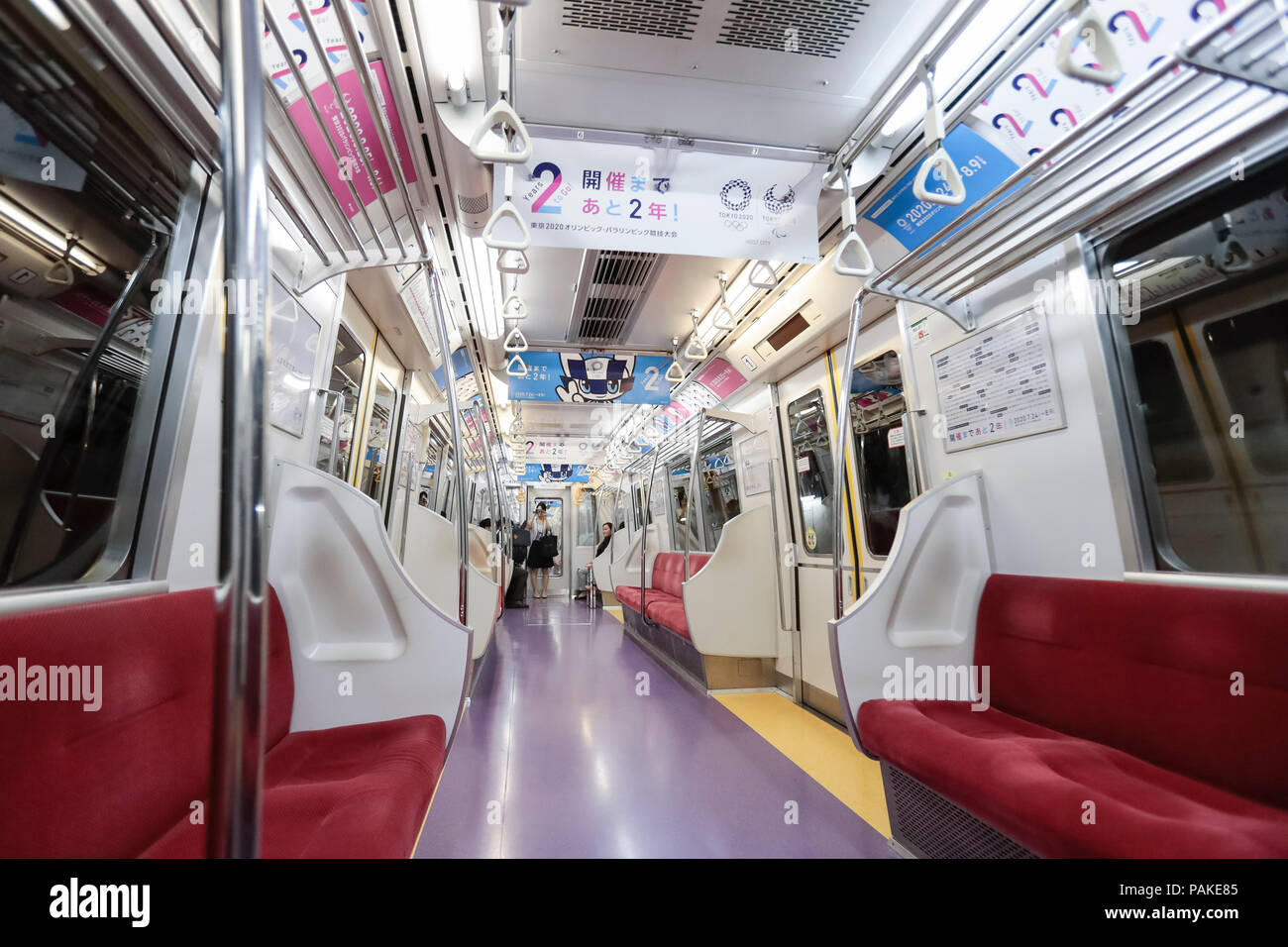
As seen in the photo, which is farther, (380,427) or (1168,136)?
(380,427)

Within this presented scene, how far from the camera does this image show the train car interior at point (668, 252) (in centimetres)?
117

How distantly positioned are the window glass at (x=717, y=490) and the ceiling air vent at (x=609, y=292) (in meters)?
1.79

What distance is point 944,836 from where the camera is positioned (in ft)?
6.16

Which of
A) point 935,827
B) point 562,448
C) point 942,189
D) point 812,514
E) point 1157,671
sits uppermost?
point 562,448

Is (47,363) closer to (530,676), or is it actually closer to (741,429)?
(530,676)

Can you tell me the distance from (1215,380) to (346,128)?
10.9 feet

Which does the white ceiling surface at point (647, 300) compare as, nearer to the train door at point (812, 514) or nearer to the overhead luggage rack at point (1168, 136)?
the train door at point (812, 514)

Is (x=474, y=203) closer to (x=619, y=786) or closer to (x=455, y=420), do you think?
(x=455, y=420)

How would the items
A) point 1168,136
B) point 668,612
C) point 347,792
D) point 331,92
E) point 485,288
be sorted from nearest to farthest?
point 347,792 → point 1168,136 → point 331,92 → point 485,288 → point 668,612

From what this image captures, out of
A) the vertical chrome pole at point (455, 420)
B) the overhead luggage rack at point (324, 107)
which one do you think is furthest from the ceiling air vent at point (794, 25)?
the vertical chrome pole at point (455, 420)

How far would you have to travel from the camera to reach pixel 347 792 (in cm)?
137

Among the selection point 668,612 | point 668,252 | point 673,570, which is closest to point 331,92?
point 668,252

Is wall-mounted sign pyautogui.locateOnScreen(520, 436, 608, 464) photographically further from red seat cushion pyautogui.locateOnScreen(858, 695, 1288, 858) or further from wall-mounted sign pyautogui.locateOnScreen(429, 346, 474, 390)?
red seat cushion pyautogui.locateOnScreen(858, 695, 1288, 858)
